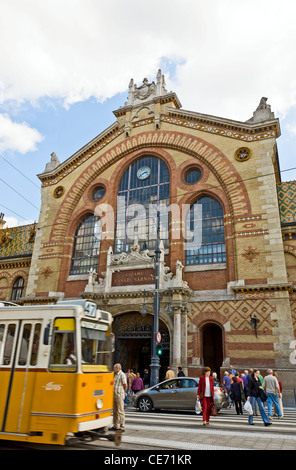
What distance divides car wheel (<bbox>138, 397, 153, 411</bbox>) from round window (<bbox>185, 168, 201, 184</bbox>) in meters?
14.4

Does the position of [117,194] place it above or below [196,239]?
above

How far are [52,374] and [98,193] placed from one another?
69.6 feet

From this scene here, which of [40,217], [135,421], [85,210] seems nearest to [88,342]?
[135,421]

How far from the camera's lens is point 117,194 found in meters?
25.7

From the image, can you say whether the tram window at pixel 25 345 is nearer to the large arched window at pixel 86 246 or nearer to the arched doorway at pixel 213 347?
the arched doorway at pixel 213 347

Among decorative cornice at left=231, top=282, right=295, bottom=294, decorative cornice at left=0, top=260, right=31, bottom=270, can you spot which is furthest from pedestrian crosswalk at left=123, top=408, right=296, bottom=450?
decorative cornice at left=0, top=260, right=31, bottom=270

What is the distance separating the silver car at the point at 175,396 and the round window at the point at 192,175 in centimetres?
1381

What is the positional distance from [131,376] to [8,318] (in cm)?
1074

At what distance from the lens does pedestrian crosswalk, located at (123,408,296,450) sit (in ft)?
22.9

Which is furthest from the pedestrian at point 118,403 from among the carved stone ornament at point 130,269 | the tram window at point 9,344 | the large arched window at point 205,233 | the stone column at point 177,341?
the large arched window at point 205,233

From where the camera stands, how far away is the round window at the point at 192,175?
23252 mm

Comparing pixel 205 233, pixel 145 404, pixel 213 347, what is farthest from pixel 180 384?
pixel 205 233

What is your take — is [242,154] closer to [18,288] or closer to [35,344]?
[35,344]

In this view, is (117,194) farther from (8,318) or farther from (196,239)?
(8,318)
